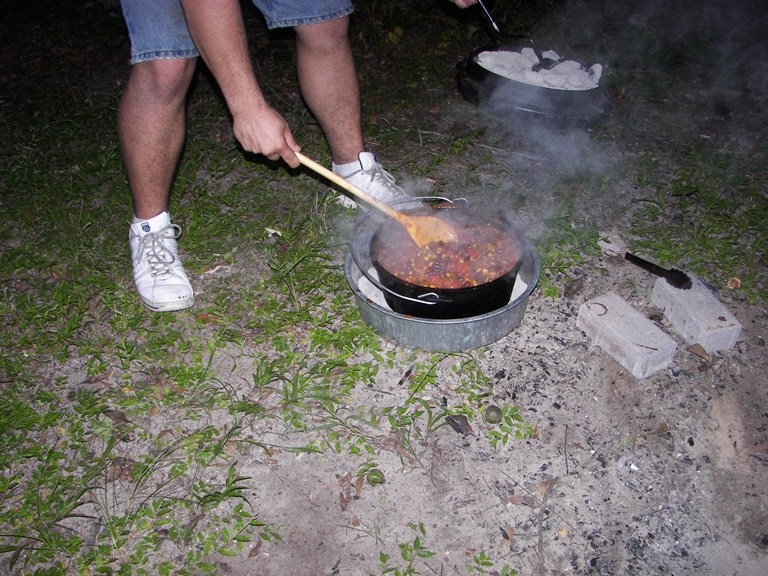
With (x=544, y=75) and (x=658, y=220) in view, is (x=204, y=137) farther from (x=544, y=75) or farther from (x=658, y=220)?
(x=658, y=220)

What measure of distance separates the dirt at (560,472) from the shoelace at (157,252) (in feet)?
0.87

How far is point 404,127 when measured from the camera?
4.94 meters

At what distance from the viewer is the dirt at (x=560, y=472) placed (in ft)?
7.54

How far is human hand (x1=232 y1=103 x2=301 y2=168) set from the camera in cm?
256

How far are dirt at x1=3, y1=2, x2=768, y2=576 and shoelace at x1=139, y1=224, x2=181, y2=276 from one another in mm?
266

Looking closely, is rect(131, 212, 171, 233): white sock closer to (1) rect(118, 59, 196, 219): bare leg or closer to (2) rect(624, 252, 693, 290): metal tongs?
(1) rect(118, 59, 196, 219): bare leg

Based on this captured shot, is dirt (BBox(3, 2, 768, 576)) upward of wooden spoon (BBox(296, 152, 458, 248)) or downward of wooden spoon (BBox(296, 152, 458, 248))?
downward

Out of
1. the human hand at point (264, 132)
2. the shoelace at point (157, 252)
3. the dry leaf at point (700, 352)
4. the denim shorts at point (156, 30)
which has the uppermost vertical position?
Result: the denim shorts at point (156, 30)

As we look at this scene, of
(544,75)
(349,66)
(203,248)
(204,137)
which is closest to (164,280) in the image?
(203,248)

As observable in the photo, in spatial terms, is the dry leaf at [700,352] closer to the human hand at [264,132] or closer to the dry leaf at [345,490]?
the dry leaf at [345,490]

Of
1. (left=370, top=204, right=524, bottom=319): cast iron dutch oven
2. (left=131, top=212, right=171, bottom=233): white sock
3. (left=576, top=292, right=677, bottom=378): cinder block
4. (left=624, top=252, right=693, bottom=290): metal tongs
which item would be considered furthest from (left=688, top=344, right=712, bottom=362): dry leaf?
(left=131, top=212, right=171, bottom=233): white sock

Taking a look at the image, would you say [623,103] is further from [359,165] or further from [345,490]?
[345,490]

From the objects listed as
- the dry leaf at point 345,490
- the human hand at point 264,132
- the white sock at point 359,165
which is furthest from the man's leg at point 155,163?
the dry leaf at point 345,490

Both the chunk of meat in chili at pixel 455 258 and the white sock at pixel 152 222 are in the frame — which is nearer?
the chunk of meat in chili at pixel 455 258
